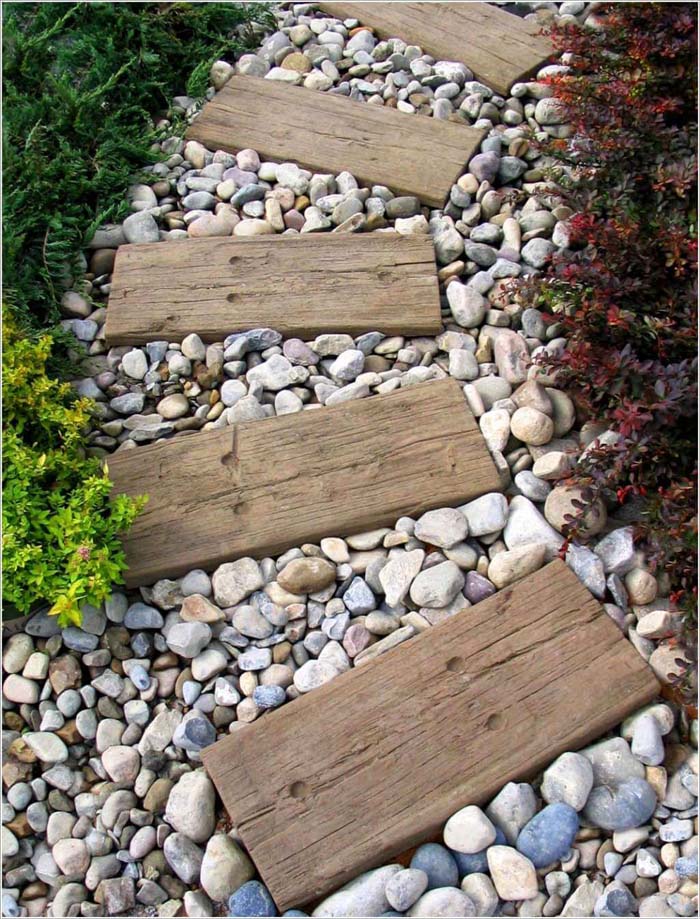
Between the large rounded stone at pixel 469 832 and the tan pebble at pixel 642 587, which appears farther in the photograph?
the tan pebble at pixel 642 587

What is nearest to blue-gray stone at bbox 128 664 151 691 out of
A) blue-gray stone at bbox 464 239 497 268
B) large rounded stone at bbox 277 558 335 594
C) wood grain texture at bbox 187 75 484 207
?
large rounded stone at bbox 277 558 335 594

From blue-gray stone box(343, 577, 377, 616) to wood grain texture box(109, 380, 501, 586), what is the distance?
16 centimetres

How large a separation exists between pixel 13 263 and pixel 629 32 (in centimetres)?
206

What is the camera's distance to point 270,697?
81.7 inches

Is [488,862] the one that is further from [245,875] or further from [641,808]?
[245,875]

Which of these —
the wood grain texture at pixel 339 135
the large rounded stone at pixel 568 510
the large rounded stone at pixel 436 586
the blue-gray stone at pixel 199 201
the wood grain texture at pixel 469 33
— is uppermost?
the wood grain texture at pixel 469 33

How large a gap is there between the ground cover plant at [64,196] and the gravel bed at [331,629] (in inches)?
5.9

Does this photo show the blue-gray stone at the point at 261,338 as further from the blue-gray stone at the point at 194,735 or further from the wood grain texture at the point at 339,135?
the blue-gray stone at the point at 194,735

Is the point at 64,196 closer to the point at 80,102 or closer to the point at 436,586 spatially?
the point at 80,102

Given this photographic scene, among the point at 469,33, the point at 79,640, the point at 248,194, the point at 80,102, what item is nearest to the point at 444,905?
the point at 79,640

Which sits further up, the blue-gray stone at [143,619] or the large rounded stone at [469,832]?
the large rounded stone at [469,832]

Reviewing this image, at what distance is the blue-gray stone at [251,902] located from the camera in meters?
1.84

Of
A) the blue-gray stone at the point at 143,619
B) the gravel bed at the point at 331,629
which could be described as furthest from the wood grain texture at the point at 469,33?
the blue-gray stone at the point at 143,619

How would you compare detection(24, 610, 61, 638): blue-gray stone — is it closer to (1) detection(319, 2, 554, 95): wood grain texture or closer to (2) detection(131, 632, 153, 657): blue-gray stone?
(2) detection(131, 632, 153, 657): blue-gray stone
